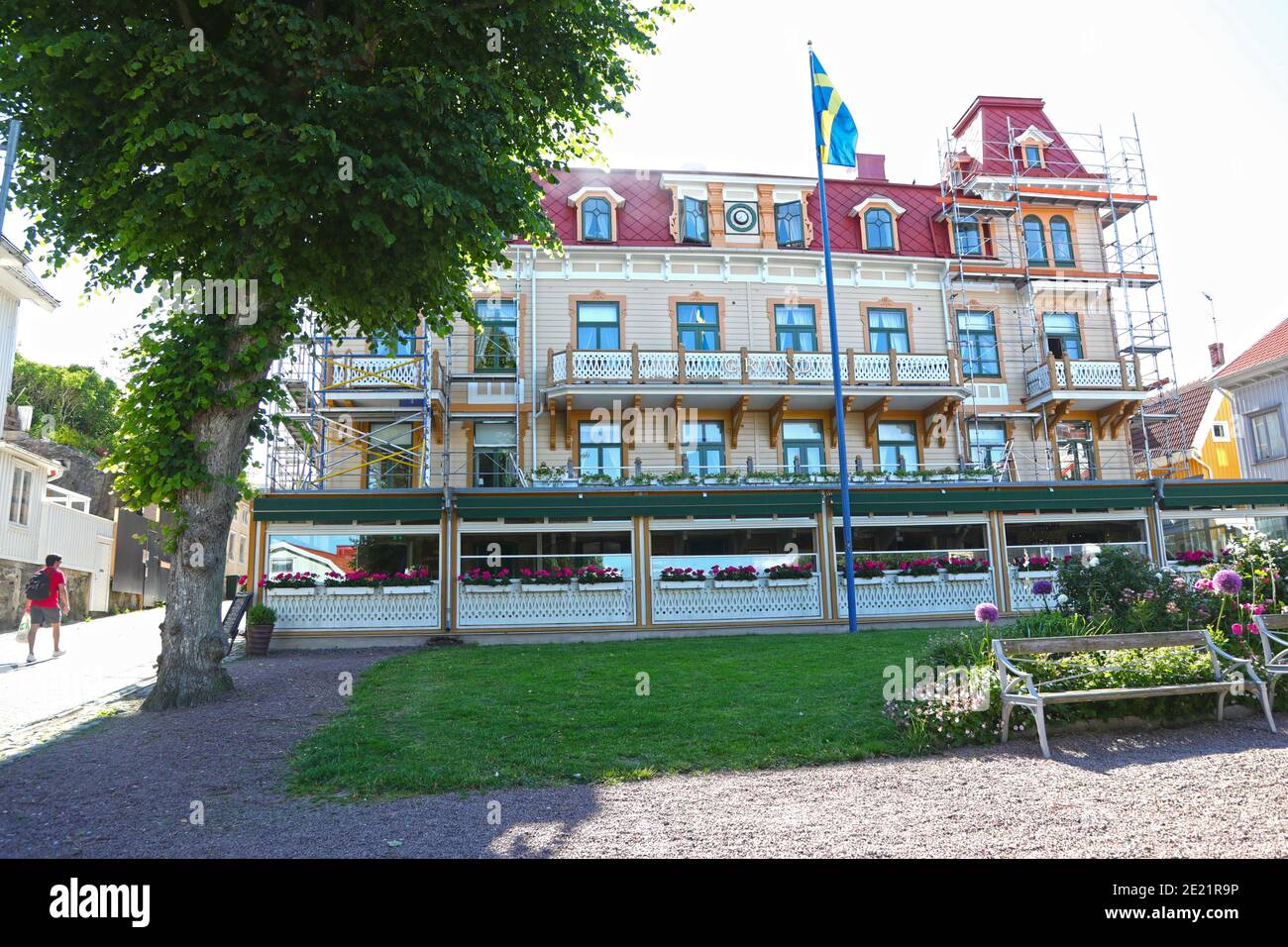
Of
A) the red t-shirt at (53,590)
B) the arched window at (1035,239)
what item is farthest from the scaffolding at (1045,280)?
the red t-shirt at (53,590)

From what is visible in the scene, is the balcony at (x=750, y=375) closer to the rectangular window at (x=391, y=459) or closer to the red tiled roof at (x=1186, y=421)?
the rectangular window at (x=391, y=459)

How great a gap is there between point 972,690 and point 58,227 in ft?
41.9

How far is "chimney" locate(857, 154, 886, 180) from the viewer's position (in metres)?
29.4

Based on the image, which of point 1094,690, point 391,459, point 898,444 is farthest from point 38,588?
point 898,444

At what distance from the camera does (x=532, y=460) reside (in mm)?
22812

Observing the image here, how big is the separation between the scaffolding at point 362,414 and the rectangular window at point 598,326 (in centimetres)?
A: 409

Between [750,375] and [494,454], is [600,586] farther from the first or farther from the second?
[750,375]

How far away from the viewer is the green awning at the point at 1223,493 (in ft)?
69.5

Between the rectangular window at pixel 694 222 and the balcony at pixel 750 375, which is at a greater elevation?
the rectangular window at pixel 694 222

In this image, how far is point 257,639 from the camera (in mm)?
17125

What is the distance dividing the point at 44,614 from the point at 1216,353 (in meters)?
40.6
